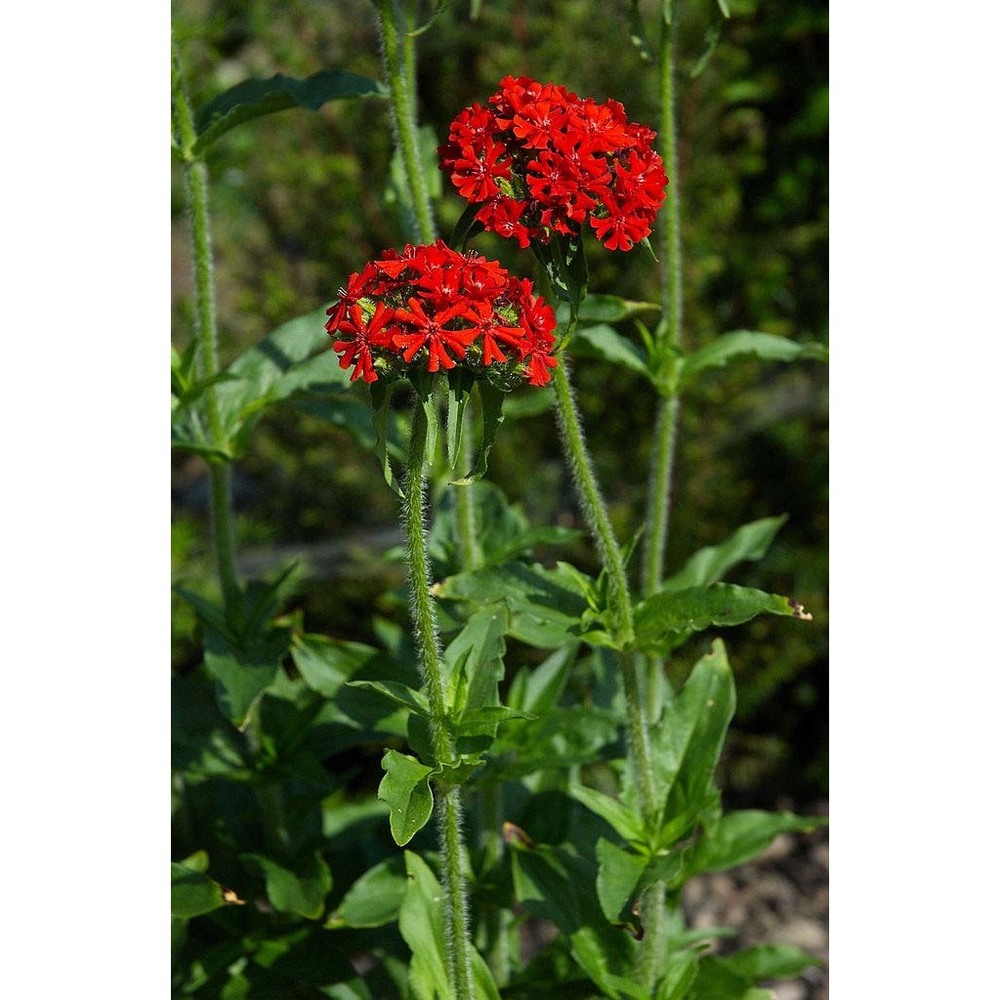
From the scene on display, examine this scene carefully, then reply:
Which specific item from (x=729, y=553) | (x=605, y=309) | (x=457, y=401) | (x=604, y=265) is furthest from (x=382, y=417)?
(x=604, y=265)

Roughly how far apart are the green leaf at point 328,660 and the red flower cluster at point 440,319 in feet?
2.62

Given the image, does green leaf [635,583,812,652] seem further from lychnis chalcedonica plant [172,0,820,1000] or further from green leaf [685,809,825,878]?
green leaf [685,809,825,878]

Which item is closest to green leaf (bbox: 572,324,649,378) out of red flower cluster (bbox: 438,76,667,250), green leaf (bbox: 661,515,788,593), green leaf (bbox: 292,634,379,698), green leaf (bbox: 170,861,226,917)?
green leaf (bbox: 661,515,788,593)

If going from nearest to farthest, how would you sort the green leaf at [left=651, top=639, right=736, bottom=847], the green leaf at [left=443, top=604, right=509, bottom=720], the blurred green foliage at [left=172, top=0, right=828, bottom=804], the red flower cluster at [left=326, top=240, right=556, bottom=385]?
the red flower cluster at [left=326, top=240, right=556, bottom=385] → the green leaf at [left=443, top=604, right=509, bottom=720] → the green leaf at [left=651, top=639, right=736, bottom=847] → the blurred green foliage at [left=172, top=0, right=828, bottom=804]

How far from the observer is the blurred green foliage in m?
3.35

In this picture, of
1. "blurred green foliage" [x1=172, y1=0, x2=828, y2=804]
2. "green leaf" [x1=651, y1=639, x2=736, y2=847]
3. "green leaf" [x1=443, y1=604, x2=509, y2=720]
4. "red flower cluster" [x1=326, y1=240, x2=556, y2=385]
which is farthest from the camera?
"blurred green foliage" [x1=172, y1=0, x2=828, y2=804]

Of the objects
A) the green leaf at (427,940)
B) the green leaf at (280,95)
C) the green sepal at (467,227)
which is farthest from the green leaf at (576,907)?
the green leaf at (280,95)

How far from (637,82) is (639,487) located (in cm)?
117

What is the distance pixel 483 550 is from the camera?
216 centimetres

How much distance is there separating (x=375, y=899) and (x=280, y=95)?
1.35 meters

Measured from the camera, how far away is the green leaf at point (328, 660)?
2020mm

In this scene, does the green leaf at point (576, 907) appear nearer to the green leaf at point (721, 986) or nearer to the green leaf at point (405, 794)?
the green leaf at point (721, 986)

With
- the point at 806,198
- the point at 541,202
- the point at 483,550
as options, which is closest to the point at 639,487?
the point at 806,198

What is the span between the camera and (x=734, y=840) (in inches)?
86.0
